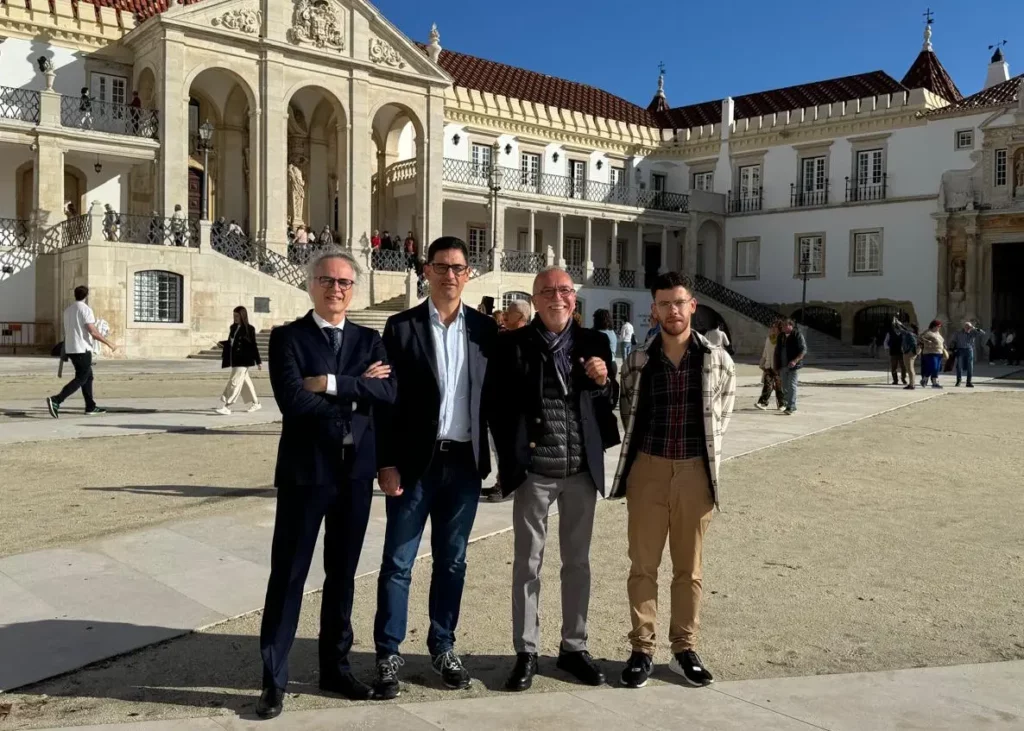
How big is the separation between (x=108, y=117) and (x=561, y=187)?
56.9ft

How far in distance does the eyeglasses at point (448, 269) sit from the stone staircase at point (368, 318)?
18354mm

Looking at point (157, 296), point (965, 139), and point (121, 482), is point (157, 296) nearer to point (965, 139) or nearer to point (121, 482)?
point (121, 482)

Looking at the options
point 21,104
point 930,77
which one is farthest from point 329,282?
point 930,77

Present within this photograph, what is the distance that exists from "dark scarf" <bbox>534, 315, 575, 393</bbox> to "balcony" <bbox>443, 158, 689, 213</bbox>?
91.2 ft

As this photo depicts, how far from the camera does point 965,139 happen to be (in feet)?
111

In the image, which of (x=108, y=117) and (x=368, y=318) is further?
(x=368, y=318)

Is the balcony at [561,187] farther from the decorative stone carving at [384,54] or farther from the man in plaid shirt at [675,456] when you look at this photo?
the man in plaid shirt at [675,456]

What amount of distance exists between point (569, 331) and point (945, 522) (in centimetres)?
451

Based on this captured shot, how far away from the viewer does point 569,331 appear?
4062mm

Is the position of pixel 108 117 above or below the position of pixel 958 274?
above

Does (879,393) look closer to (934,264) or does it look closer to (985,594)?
(985,594)

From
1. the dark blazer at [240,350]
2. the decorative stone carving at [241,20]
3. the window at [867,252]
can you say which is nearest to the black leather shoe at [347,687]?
the dark blazer at [240,350]

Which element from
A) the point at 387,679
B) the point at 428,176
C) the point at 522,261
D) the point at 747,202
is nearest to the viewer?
the point at 387,679

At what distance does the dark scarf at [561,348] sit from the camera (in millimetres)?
3986
